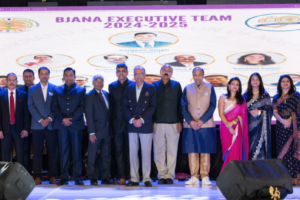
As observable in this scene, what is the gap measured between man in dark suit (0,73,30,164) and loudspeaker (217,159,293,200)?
8.51ft

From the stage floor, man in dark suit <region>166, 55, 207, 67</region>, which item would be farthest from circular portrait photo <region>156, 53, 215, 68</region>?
the stage floor

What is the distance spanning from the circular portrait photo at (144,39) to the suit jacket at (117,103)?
107 cm

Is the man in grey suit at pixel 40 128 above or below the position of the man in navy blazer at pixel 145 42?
below

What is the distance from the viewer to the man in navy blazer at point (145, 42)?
16.8 feet

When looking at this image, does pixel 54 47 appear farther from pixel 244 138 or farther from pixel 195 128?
pixel 244 138

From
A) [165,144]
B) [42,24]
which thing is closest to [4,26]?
[42,24]

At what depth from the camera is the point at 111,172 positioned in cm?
448

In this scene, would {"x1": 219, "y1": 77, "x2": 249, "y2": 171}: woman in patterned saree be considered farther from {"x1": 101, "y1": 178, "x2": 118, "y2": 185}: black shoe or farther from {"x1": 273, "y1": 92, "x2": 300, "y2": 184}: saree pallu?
{"x1": 101, "y1": 178, "x2": 118, "y2": 185}: black shoe

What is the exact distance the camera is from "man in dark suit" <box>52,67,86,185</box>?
407 cm

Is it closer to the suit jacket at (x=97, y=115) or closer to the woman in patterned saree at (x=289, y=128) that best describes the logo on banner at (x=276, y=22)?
the woman in patterned saree at (x=289, y=128)

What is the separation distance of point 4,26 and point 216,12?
129 inches

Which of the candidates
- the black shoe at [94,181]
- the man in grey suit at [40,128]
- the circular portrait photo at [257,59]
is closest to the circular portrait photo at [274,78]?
the circular portrait photo at [257,59]

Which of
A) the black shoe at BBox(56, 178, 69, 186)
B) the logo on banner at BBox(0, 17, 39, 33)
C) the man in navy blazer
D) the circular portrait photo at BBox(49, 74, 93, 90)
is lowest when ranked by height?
the black shoe at BBox(56, 178, 69, 186)

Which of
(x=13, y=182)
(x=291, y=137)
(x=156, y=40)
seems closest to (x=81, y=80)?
(x=156, y=40)
